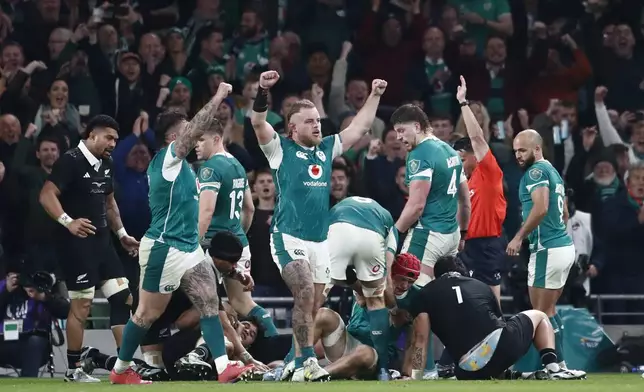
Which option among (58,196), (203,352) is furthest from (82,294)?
(203,352)

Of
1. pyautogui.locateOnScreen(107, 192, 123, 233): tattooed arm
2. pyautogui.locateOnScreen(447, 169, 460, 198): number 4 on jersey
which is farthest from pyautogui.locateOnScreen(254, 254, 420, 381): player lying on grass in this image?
pyautogui.locateOnScreen(107, 192, 123, 233): tattooed arm

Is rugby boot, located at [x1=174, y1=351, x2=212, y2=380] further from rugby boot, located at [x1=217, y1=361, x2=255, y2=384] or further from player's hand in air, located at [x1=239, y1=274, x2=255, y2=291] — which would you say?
rugby boot, located at [x1=217, y1=361, x2=255, y2=384]

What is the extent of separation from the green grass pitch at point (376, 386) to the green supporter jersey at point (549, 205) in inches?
78.1

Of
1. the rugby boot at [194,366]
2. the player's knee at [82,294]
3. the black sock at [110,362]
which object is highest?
the player's knee at [82,294]

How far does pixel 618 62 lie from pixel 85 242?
966 centimetres

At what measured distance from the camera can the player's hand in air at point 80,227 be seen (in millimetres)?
14594

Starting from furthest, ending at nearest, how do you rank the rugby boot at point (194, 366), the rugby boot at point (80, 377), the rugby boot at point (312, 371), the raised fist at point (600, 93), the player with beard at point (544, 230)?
the raised fist at point (600, 93) < the player with beard at point (544, 230) < the rugby boot at point (80, 377) < the rugby boot at point (194, 366) < the rugby boot at point (312, 371)

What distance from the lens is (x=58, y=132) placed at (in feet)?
58.4

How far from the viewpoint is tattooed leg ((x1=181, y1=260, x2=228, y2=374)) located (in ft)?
42.2

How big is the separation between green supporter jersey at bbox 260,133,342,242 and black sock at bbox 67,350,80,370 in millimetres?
2897

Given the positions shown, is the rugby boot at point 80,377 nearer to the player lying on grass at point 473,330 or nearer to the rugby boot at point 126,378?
the rugby boot at point 126,378

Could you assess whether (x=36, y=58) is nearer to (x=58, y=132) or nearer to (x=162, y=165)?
(x=58, y=132)

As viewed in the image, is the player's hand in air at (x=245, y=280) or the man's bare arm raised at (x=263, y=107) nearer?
the man's bare arm raised at (x=263, y=107)

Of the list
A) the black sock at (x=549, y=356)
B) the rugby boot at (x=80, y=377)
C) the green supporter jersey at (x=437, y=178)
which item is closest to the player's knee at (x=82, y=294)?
the rugby boot at (x=80, y=377)
